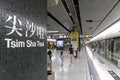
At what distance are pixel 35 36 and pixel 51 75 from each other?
7.70 feet

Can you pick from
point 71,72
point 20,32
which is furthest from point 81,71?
point 20,32

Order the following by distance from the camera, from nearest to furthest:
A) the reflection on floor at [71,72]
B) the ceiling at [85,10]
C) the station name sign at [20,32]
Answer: the station name sign at [20,32], the ceiling at [85,10], the reflection on floor at [71,72]

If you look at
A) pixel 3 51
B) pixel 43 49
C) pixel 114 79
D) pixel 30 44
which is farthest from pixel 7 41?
pixel 114 79

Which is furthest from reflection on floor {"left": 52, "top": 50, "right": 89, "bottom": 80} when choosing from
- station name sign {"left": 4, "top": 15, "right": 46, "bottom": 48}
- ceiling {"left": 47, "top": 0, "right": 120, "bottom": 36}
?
station name sign {"left": 4, "top": 15, "right": 46, "bottom": 48}

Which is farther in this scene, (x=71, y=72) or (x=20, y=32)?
(x=71, y=72)

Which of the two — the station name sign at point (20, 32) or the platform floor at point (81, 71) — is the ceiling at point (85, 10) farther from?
the platform floor at point (81, 71)

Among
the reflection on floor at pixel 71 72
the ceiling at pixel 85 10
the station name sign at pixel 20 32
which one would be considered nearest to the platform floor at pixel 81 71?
the reflection on floor at pixel 71 72

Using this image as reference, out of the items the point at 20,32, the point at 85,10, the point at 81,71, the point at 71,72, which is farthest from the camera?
the point at 81,71

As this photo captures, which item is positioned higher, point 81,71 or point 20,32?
point 20,32

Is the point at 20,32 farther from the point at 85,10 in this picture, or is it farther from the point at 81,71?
the point at 81,71

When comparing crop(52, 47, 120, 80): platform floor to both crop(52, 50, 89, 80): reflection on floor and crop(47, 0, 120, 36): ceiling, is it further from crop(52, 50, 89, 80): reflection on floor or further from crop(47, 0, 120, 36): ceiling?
Result: crop(47, 0, 120, 36): ceiling

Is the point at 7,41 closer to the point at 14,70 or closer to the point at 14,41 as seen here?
the point at 14,41

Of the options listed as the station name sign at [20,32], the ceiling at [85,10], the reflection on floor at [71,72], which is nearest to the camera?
the station name sign at [20,32]

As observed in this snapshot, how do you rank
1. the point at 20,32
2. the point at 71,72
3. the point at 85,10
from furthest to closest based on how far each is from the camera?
the point at 71,72
the point at 85,10
the point at 20,32
